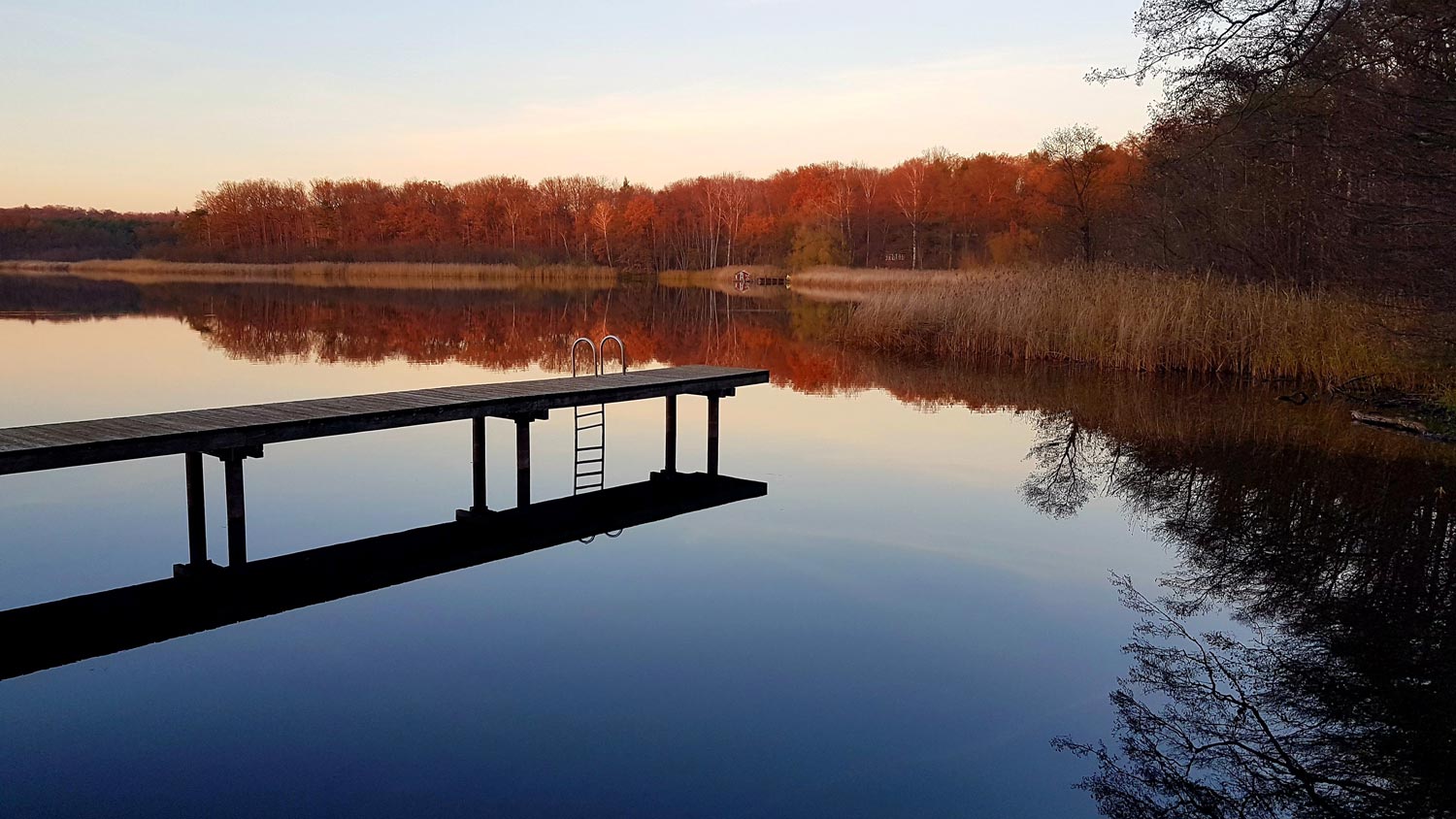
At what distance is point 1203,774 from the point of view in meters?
3.55

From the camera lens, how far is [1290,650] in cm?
460

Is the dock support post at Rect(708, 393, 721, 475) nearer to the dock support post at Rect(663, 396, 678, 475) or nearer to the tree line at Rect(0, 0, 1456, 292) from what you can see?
the dock support post at Rect(663, 396, 678, 475)

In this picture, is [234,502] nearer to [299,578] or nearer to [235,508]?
[235,508]

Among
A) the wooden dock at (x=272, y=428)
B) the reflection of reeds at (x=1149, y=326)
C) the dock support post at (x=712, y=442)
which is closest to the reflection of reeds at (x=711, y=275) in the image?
the reflection of reeds at (x=1149, y=326)

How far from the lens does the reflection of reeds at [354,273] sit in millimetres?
46156

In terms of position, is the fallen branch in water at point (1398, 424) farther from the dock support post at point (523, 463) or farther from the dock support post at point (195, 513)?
the dock support post at point (195, 513)

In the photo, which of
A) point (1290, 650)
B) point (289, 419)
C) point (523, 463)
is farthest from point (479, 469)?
point (1290, 650)

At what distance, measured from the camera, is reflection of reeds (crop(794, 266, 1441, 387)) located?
1257 centimetres

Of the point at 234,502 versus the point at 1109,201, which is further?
the point at 1109,201

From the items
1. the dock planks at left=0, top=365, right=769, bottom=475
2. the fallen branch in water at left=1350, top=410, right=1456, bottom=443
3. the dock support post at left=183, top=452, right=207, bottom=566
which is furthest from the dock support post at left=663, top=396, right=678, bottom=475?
the fallen branch in water at left=1350, top=410, right=1456, bottom=443

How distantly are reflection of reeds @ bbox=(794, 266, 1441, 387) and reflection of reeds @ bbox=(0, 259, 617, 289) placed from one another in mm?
28772

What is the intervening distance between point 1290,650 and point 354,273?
4803 cm

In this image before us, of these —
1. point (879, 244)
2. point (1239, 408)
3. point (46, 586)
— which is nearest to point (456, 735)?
point (46, 586)

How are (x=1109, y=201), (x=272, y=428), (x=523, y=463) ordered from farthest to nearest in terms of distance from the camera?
(x=1109, y=201) < (x=523, y=463) < (x=272, y=428)
